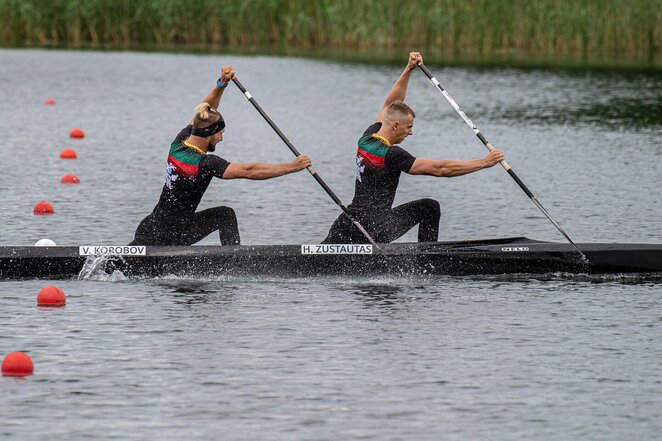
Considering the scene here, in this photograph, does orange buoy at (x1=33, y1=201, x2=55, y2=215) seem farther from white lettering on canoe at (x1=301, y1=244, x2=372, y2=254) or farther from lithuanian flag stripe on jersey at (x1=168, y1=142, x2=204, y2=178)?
white lettering on canoe at (x1=301, y1=244, x2=372, y2=254)

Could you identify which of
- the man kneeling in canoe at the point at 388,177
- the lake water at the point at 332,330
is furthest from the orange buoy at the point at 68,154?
the man kneeling in canoe at the point at 388,177

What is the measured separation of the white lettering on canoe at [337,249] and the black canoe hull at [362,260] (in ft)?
0.12

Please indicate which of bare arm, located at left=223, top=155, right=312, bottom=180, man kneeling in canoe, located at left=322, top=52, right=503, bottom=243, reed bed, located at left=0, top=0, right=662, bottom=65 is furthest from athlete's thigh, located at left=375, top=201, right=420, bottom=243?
reed bed, located at left=0, top=0, right=662, bottom=65

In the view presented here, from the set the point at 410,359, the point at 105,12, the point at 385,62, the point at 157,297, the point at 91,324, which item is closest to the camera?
the point at 410,359

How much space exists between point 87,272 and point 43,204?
165 inches

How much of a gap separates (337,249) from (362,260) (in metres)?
0.23

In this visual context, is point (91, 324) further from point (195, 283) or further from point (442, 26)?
A: point (442, 26)

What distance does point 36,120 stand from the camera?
94.3 feet

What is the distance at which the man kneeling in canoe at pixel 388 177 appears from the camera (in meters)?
13.1

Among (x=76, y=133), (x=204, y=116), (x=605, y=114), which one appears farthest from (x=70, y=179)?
(x=605, y=114)

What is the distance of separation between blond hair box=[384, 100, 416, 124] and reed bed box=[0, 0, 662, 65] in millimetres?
27895

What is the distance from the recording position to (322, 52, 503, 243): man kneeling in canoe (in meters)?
13.1

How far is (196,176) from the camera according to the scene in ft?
42.9

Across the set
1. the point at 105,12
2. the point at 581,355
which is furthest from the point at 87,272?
the point at 105,12
